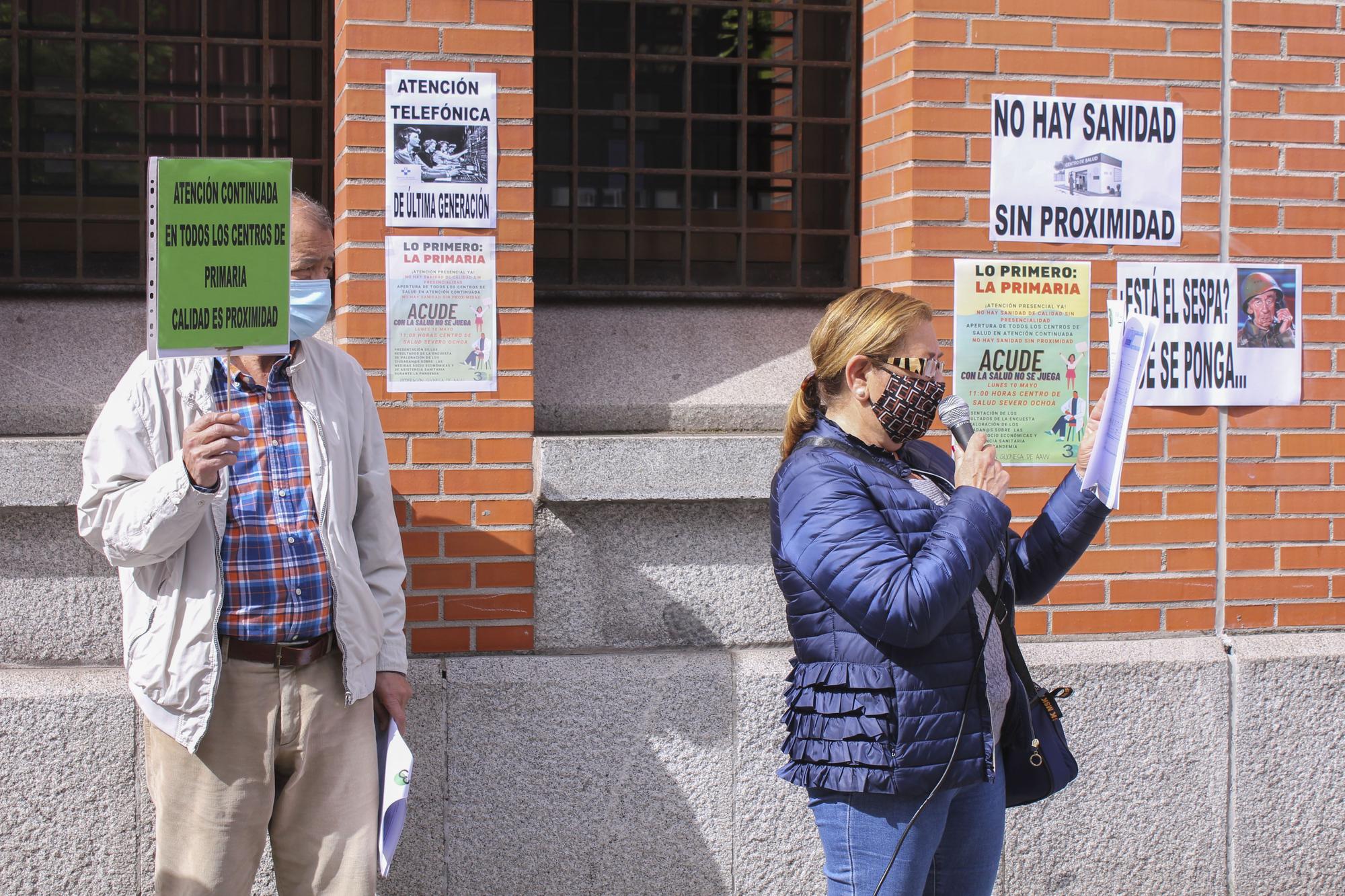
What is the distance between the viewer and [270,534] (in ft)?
9.78

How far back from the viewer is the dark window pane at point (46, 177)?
437 cm

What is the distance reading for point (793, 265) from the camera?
4.82m

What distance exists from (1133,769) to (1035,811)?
36 cm

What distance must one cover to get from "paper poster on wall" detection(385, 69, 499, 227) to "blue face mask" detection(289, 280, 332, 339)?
94 centimetres

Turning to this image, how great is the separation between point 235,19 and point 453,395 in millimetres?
1578

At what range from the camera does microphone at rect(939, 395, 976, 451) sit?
279 cm

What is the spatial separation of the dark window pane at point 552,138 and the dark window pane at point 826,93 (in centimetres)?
87

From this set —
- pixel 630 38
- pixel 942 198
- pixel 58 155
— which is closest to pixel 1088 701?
pixel 942 198

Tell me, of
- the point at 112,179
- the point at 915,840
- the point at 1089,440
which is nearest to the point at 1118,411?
the point at 1089,440

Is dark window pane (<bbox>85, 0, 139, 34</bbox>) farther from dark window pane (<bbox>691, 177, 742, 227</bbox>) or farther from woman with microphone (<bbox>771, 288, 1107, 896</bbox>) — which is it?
woman with microphone (<bbox>771, 288, 1107, 896</bbox>)

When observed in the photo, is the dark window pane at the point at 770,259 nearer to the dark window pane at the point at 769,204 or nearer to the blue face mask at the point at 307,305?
the dark window pane at the point at 769,204

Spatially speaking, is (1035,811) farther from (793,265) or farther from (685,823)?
(793,265)

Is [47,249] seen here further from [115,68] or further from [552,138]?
[552,138]

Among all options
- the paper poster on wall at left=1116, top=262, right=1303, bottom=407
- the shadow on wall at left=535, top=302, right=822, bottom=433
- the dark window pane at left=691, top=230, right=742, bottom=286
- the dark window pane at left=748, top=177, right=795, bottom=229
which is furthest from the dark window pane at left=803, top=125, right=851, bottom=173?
the paper poster on wall at left=1116, top=262, right=1303, bottom=407
